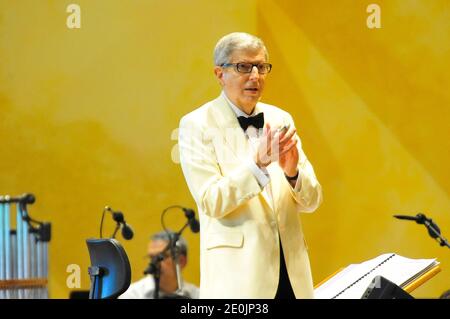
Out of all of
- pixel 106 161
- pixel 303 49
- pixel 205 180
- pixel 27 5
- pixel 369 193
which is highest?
pixel 27 5

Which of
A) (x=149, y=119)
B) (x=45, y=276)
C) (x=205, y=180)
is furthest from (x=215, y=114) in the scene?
(x=149, y=119)

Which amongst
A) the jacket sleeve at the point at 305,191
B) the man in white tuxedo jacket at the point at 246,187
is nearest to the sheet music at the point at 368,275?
the man in white tuxedo jacket at the point at 246,187

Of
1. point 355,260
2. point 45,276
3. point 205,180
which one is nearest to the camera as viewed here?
point 205,180

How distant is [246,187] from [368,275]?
50 centimetres

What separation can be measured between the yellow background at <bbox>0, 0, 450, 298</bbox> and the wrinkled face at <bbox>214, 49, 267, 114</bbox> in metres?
3.17

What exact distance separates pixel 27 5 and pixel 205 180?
3782 millimetres

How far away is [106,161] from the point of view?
6082mm

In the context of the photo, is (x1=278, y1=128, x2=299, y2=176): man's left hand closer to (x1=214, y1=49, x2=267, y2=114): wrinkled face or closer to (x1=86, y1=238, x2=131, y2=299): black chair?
(x1=214, y1=49, x2=267, y2=114): wrinkled face

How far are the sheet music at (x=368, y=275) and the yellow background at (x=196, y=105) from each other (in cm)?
315

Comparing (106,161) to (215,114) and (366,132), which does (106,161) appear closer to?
(366,132)

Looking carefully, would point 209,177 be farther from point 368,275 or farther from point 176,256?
point 176,256

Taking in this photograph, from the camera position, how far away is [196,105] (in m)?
6.06

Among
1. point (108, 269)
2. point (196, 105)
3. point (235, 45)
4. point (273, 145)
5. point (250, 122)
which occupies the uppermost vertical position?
point (196, 105)

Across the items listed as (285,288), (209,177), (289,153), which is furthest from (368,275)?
(209,177)
